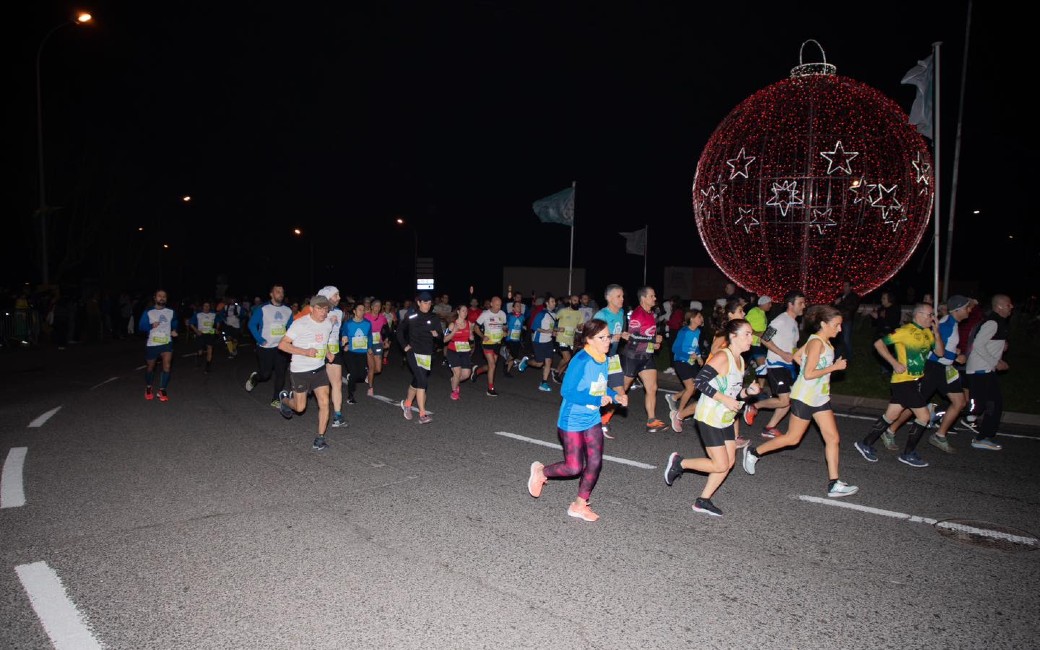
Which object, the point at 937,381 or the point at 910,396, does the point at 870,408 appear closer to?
the point at 937,381

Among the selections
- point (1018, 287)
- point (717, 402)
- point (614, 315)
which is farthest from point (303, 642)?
point (1018, 287)

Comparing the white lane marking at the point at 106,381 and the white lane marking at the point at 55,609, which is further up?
the white lane marking at the point at 55,609

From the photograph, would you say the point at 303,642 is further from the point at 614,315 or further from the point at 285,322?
the point at 285,322

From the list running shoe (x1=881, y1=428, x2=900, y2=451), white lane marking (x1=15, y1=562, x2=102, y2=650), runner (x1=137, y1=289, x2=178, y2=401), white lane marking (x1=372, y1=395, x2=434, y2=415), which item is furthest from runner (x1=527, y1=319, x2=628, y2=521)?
runner (x1=137, y1=289, x2=178, y2=401)

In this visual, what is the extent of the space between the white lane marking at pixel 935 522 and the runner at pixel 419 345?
5307 mm

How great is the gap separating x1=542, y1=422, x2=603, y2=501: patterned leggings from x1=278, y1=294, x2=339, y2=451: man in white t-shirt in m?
3.49

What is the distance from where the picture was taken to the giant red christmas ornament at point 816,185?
38.9 ft

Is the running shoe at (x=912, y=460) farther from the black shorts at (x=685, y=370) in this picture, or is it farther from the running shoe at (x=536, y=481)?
the running shoe at (x=536, y=481)

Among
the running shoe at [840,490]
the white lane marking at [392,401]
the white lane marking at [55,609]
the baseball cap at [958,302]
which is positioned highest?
the baseball cap at [958,302]

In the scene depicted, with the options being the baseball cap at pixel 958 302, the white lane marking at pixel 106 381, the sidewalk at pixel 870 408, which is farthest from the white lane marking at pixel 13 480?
the sidewalk at pixel 870 408

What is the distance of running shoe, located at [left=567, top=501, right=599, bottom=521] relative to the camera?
544 centimetres

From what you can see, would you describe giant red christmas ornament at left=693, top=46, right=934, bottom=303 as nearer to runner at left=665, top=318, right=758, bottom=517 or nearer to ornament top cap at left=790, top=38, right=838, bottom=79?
ornament top cap at left=790, top=38, right=838, bottom=79

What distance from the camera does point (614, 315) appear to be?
8961 mm

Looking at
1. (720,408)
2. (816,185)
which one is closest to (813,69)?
(816,185)
